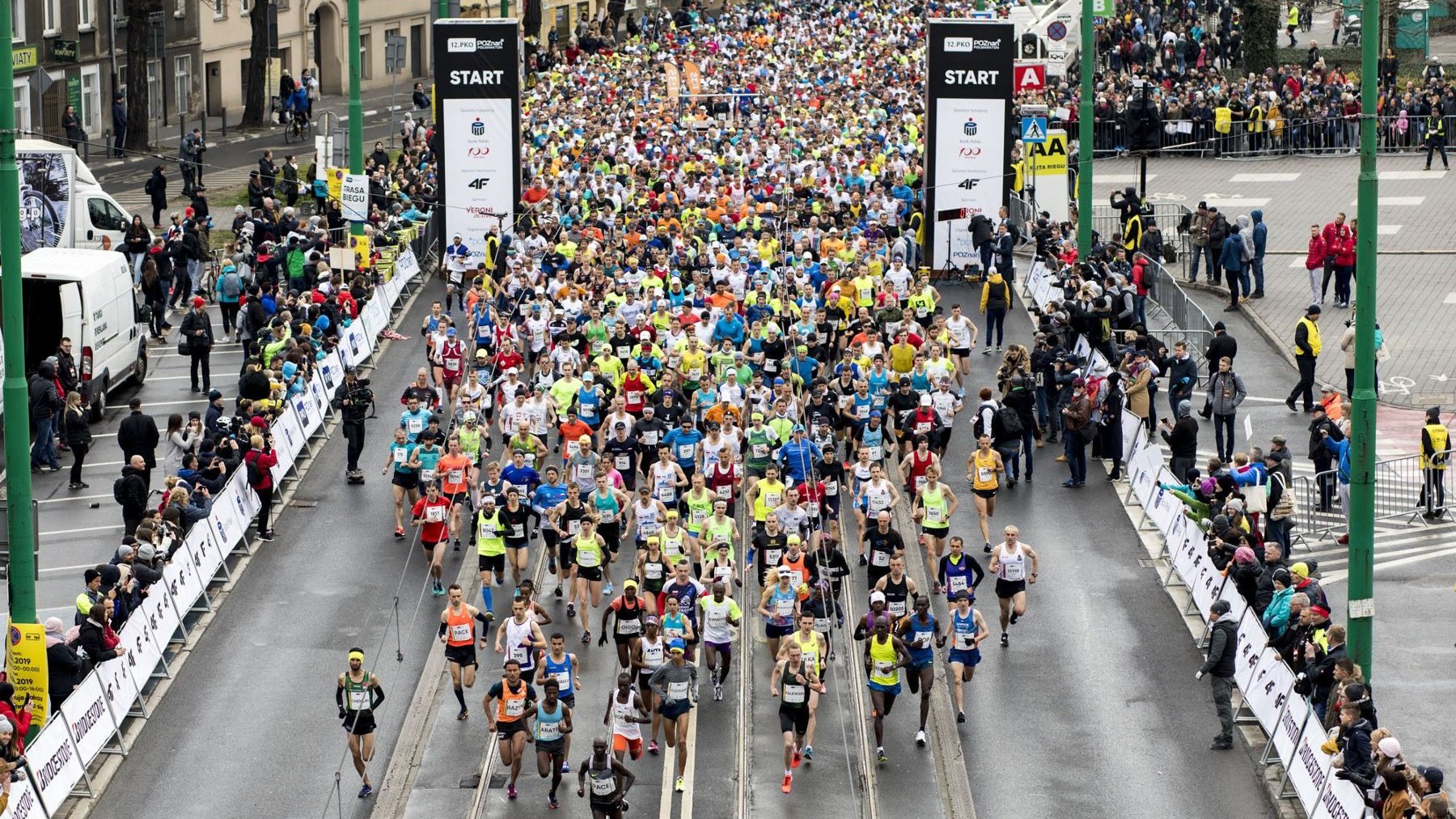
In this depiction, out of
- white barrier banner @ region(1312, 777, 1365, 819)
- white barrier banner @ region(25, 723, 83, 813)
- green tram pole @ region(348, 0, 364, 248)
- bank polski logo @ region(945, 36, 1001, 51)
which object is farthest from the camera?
bank polski logo @ region(945, 36, 1001, 51)

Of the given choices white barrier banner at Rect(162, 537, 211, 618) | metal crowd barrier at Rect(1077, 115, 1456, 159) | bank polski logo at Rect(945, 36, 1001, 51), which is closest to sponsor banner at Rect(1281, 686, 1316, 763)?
white barrier banner at Rect(162, 537, 211, 618)

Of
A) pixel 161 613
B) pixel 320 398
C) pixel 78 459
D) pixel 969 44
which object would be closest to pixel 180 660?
pixel 161 613

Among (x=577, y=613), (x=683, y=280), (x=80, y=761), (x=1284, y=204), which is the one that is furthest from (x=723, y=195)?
(x=80, y=761)

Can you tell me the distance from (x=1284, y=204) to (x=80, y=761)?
34714 millimetres

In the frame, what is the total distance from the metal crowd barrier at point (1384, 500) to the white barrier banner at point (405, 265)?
17905mm

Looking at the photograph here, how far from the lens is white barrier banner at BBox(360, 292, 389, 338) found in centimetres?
3656

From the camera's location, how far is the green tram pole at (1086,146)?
125 ft

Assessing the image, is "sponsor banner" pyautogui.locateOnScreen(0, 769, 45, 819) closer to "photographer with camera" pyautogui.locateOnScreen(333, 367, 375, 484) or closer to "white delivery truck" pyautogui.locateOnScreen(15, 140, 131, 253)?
"photographer with camera" pyautogui.locateOnScreen(333, 367, 375, 484)

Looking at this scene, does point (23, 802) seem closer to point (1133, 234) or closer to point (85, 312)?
point (85, 312)

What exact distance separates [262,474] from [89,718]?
22.5 feet

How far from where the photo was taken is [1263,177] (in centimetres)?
5366

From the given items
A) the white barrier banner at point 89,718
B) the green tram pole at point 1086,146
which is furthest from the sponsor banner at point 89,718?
the green tram pole at point 1086,146

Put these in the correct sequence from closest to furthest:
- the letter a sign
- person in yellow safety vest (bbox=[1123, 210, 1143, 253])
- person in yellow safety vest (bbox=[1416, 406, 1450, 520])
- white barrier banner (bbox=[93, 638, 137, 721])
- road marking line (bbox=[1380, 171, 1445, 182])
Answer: white barrier banner (bbox=[93, 638, 137, 721])
person in yellow safety vest (bbox=[1416, 406, 1450, 520])
person in yellow safety vest (bbox=[1123, 210, 1143, 253])
the letter a sign
road marking line (bbox=[1380, 171, 1445, 182])

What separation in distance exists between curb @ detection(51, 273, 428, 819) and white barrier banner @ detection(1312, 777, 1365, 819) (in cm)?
1020
